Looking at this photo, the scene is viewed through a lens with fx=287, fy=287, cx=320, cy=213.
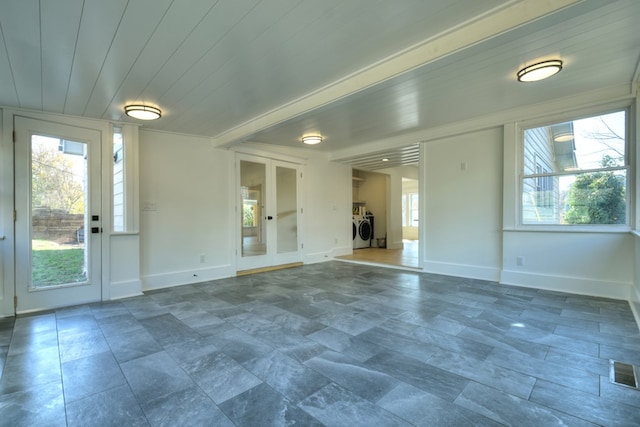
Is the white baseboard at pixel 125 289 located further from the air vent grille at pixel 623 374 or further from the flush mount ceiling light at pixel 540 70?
the flush mount ceiling light at pixel 540 70

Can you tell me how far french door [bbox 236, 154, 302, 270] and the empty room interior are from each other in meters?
0.04

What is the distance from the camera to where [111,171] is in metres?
3.91

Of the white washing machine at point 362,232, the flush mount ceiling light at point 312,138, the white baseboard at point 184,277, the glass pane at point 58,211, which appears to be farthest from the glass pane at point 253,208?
the white washing machine at point 362,232

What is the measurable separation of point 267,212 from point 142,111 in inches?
110

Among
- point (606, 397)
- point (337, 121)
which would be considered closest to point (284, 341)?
point (606, 397)

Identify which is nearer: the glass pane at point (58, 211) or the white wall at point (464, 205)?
the glass pane at point (58, 211)

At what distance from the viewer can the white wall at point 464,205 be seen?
4441 millimetres

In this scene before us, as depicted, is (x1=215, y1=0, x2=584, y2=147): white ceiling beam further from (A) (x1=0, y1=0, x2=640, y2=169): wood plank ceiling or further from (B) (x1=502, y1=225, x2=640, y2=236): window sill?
(B) (x1=502, y1=225, x2=640, y2=236): window sill

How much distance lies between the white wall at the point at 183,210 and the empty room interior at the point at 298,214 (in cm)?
3

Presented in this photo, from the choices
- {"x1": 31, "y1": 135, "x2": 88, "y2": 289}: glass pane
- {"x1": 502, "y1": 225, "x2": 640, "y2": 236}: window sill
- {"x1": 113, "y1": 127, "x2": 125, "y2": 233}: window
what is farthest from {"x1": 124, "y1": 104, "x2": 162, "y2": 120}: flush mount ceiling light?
{"x1": 502, "y1": 225, "x2": 640, "y2": 236}: window sill

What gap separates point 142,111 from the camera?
3355mm

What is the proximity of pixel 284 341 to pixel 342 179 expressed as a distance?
5200 mm

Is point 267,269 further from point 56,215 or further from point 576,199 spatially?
point 576,199

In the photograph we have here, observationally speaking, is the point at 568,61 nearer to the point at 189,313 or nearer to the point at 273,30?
the point at 273,30
